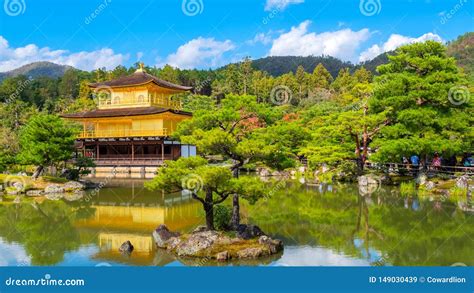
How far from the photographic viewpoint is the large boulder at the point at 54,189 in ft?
74.1

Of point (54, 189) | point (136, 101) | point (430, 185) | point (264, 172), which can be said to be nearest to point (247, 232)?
point (430, 185)

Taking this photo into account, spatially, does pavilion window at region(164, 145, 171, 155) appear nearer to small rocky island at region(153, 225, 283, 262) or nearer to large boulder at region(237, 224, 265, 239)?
small rocky island at region(153, 225, 283, 262)

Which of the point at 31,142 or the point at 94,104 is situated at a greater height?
the point at 94,104

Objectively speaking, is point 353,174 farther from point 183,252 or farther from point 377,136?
point 183,252

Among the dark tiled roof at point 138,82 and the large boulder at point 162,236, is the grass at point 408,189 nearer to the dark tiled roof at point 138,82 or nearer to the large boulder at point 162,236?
the large boulder at point 162,236

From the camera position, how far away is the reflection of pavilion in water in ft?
34.9

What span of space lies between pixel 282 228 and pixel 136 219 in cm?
508

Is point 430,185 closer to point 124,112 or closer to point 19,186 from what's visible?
point 19,186

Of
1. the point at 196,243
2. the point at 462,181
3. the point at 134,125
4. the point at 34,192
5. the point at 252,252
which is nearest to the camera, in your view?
the point at 252,252

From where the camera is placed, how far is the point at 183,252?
10.3 m

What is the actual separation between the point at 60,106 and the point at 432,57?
147ft

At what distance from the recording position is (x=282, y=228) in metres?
13.2

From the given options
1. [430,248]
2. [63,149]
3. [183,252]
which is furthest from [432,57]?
[63,149]

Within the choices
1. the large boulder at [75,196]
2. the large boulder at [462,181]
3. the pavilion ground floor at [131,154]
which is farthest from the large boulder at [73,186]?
the large boulder at [462,181]
